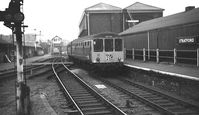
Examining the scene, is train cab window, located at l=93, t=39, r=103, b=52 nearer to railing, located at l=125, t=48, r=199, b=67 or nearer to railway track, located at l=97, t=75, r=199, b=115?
railing, located at l=125, t=48, r=199, b=67

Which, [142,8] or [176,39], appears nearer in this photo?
[176,39]

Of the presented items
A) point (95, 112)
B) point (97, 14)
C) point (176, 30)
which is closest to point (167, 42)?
point (176, 30)

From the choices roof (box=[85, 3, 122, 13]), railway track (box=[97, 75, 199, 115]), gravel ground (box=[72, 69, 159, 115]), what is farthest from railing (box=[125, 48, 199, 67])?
roof (box=[85, 3, 122, 13])

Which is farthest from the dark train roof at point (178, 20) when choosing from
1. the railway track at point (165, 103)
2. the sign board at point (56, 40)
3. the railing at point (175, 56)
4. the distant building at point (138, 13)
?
the sign board at point (56, 40)

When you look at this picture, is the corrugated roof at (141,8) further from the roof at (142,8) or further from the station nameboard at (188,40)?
the station nameboard at (188,40)

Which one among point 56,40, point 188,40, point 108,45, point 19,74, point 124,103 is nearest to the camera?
point 19,74

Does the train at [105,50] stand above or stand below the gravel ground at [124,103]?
above

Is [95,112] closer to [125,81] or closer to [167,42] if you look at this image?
[125,81]

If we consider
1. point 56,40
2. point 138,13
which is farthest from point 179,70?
point 56,40

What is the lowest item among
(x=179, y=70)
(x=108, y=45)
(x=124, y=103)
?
(x=124, y=103)

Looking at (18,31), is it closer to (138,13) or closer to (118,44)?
(118,44)

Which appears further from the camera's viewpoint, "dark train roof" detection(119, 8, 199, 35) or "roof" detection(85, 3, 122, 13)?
"roof" detection(85, 3, 122, 13)

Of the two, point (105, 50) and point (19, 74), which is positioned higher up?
point (105, 50)

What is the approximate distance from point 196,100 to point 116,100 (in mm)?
3201
